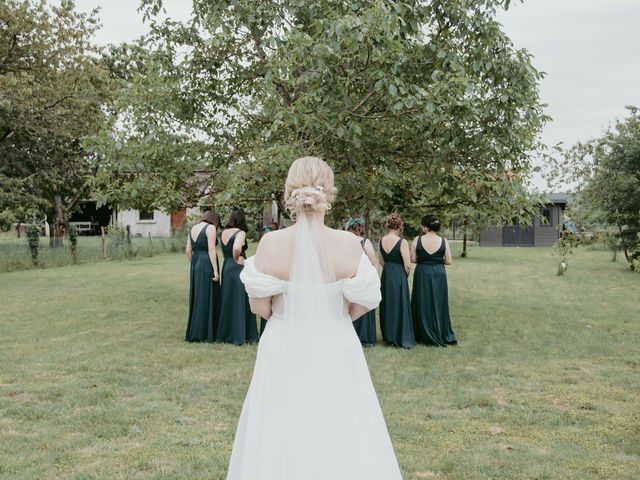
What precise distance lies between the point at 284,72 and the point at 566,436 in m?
6.92

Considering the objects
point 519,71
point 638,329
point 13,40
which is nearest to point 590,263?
point 638,329

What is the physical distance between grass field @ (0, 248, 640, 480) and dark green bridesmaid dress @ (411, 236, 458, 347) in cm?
45

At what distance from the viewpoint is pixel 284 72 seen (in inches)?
413

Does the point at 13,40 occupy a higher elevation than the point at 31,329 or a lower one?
higher

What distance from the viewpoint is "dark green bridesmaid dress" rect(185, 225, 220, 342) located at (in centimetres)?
1072

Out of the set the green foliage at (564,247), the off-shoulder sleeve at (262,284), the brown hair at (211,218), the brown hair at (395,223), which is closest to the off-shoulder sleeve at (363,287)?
the off-shoulder sleeve at (262,284)

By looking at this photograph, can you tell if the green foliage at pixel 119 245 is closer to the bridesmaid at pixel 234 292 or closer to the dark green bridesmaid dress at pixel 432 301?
the bridesmaid at pixel 234 292

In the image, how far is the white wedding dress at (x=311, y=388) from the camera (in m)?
3.69

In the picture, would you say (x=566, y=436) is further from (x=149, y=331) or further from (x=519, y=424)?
(x=149, y=331)

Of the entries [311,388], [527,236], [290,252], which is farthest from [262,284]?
[527,236]

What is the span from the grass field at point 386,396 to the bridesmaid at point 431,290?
45 cm

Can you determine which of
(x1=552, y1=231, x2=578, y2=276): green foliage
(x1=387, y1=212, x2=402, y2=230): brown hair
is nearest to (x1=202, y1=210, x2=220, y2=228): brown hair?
(x1=387, y1=212, x2=402, y2=230): brown hair

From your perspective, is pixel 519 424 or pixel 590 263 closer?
pixel 519 424

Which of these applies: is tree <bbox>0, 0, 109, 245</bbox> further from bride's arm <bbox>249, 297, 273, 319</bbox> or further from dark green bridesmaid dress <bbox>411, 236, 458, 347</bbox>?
bride's arm <bbox>249, 297, 273, 319</bbox>
